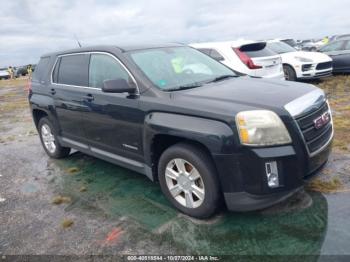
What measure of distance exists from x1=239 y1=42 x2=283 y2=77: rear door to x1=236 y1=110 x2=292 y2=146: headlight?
17.8ft

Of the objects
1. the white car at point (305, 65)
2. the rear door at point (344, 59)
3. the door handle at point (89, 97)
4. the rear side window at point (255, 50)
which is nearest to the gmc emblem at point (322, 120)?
the door handle at point (89, 97)

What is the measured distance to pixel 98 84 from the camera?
4.34 m

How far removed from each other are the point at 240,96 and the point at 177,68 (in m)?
1.09

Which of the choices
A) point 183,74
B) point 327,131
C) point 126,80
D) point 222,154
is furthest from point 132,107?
→ point 327,131

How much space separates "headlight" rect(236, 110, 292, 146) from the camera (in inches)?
116

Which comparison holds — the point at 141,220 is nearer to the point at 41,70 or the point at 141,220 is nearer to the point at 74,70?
the point at 74,70

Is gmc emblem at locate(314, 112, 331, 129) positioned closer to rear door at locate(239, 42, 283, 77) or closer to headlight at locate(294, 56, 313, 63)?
rear door at locate(239, 42, 283, 77)

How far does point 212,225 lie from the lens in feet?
11.0

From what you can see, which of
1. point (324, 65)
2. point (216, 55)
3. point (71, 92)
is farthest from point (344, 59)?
point (71, 92)

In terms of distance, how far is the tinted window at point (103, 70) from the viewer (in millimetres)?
4020

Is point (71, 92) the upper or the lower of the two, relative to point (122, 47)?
lower

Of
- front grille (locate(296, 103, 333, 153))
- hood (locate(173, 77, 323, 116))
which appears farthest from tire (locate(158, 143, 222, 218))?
front grille (locate(296, 103, 333, 153))

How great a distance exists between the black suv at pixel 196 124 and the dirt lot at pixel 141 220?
1.03 feet

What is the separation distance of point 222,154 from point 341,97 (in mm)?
7104
